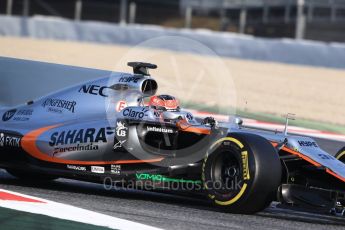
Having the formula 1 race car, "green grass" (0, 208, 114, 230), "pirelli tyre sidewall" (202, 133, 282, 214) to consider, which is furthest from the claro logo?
"green grass" (0, 208, 114, 230)

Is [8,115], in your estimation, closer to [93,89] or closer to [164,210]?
[93,89]

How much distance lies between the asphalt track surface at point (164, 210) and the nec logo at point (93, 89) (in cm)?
96

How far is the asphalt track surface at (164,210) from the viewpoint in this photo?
670 cm

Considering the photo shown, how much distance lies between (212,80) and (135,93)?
16082 mm

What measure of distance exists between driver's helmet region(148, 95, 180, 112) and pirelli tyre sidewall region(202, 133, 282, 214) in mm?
897

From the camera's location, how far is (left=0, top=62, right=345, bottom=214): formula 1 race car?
7.05 m

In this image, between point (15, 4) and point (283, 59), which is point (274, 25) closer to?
point (283, 59)

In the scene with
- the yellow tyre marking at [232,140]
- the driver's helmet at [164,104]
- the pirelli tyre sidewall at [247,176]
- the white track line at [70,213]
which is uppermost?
the driver's helmet at [164,104]

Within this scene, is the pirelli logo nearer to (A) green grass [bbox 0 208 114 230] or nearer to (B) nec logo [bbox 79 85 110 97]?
(A) green grass [bbox 0 208 114 230]

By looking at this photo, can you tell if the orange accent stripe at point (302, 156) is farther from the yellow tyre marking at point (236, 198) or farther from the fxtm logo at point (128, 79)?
the fxtm logo at point (128, 79)

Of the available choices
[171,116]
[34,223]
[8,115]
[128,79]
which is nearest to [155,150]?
[171,116]

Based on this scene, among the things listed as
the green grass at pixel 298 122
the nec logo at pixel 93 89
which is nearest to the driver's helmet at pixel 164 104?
the nec logo at pixel 93 89

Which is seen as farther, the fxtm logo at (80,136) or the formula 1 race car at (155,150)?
the fxtm logo at (80,136)

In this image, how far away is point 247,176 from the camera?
6961 millimetres
